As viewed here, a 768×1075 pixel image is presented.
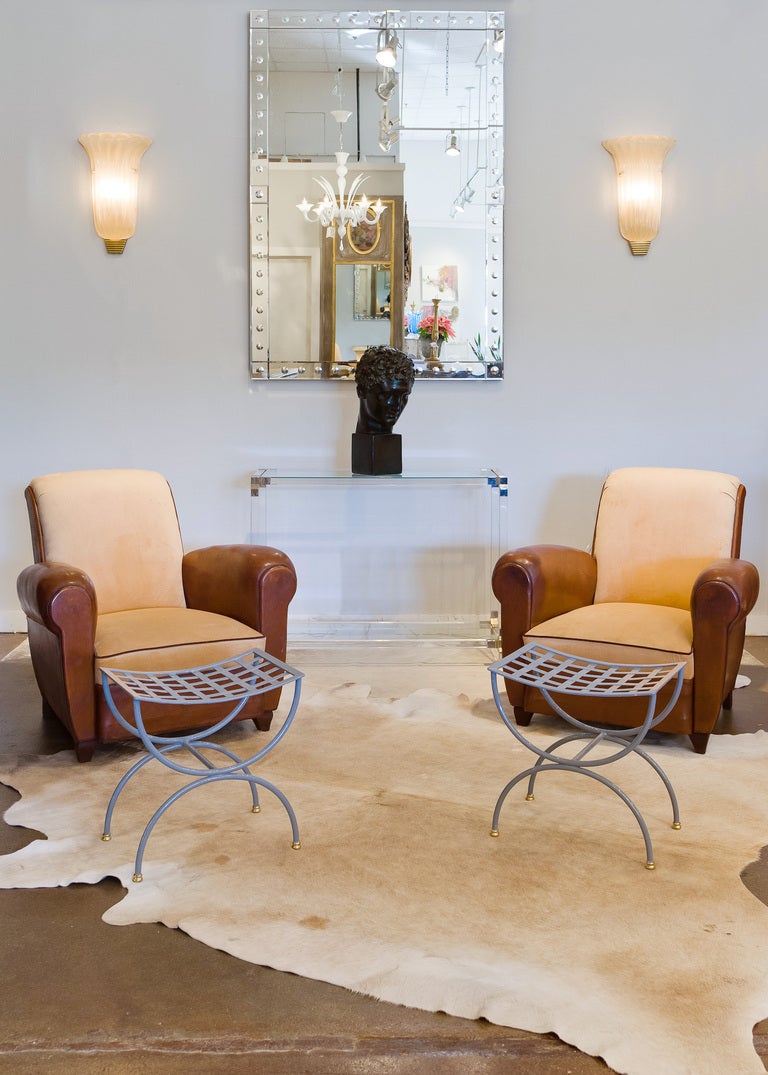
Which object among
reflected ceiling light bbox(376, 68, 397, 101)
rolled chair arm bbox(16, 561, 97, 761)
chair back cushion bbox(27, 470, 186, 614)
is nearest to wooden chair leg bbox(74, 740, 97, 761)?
rolled chair arm bbox(16, 561, 97, 761)

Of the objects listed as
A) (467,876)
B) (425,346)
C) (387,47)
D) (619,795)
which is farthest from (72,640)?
(387,47)

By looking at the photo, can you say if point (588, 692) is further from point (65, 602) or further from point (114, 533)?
point (114, 533)

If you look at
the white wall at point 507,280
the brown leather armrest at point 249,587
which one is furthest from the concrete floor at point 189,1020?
the white wall at point 507,280

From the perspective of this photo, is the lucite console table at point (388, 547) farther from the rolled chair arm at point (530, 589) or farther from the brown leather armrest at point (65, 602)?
the brown leather armrest at point (65, 602)

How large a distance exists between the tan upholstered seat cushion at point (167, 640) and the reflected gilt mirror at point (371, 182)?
5.66 ft

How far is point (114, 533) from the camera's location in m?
3.73

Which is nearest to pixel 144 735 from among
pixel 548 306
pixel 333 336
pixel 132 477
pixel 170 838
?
pixel 170 838

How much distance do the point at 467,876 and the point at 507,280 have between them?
10.1 ft

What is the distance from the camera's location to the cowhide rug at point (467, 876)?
6.60ft

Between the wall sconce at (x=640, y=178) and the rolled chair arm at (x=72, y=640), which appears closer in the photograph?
the rolled chair arm at (x=72, y=640)

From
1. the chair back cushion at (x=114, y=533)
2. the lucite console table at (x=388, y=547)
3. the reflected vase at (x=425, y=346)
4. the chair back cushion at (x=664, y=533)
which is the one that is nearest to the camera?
the chair back cushion at (x=114, y=533)

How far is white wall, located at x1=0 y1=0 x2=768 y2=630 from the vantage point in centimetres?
471

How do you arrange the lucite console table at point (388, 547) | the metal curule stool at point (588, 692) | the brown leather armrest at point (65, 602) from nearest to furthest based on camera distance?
1. the metal curule stool at point (588, 692)
2. the brown leather armrest at point (65, 602)
3. the lucite console table at point (388, 547)

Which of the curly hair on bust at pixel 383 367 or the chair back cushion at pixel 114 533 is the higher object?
the curly hair on bust at pixel 383 367
